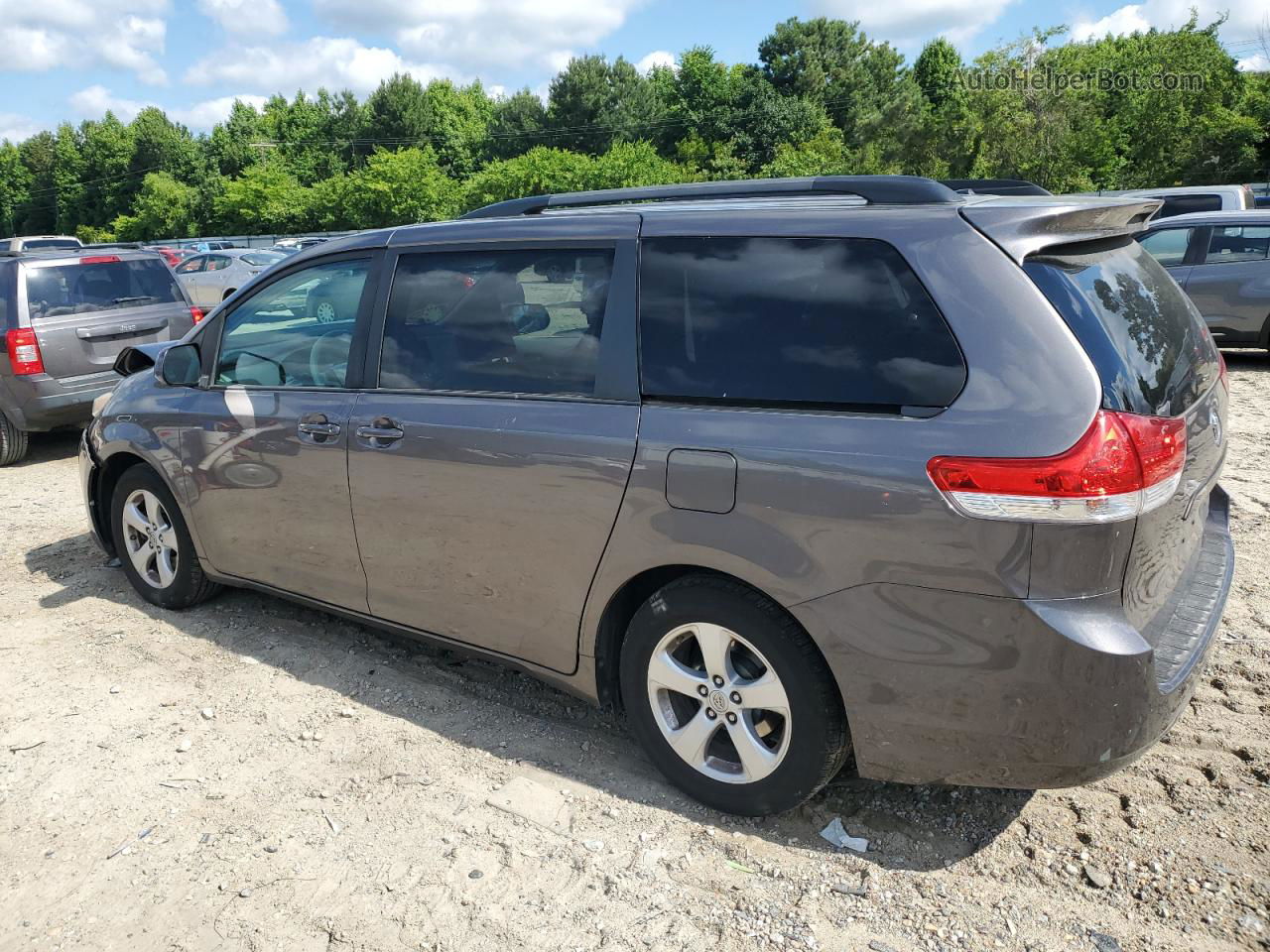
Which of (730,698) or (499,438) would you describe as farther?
(499,438)

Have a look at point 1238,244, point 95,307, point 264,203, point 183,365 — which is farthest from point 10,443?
point 264,203

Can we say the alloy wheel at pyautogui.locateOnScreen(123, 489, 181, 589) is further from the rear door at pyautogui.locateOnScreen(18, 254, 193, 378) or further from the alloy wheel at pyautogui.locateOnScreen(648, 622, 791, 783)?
the rear door at pyautogui.locateOnScreen(18, 254, 193, 378)

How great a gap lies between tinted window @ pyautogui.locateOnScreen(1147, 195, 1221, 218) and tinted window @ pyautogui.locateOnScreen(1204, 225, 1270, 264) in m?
4.16

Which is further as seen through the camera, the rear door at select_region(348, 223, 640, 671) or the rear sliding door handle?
the rear sliding door handle

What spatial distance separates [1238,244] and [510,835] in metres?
11.4

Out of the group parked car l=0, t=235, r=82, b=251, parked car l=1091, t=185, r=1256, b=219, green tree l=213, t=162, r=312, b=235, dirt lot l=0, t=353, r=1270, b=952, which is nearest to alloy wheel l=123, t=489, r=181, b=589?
dirt lot l=0, t=353, r=1270, b=952

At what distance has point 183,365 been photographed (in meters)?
4.54

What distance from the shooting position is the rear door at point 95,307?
27.5 ft

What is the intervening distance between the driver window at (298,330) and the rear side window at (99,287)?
512cm

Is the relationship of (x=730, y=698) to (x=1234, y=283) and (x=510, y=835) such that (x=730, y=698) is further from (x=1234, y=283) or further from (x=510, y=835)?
(x=1234, y=283)

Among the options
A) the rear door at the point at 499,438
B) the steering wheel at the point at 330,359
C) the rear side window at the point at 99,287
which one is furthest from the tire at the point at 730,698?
the rear side window at the point at 99,287

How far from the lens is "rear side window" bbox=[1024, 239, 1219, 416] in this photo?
247cm

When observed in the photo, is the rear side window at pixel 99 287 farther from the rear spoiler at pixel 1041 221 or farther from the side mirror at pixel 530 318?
the rear spoiler at pixel 1041 221

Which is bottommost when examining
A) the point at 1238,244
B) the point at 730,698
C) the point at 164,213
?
the point at 730,698
